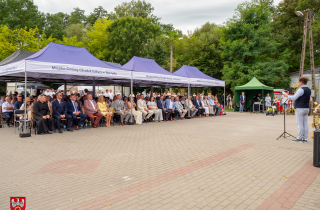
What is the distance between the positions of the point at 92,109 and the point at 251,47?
947 inches

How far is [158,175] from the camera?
4.62 metres

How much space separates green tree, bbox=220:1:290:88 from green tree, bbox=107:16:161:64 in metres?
13.2

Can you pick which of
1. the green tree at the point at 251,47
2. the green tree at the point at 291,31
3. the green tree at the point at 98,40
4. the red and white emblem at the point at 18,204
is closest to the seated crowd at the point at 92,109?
the red and white emblem at the point at 18,204

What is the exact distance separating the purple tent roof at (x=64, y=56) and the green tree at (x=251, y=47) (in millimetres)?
21704

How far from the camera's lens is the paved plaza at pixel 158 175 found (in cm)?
346

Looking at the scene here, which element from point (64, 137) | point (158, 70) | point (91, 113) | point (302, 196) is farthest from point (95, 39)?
point (302, 196)

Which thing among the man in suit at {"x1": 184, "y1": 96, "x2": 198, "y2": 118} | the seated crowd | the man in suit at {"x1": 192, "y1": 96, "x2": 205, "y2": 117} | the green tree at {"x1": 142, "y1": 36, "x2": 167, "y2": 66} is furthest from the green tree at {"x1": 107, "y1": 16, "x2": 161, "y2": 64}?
the man in suit at {"x1": 184, "y1": 96, "x2": 198, "y2": 118}

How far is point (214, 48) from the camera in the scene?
38000 mm

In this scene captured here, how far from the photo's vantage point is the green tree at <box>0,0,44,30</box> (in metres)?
36.0

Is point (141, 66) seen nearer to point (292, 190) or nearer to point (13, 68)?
point (13, 68)

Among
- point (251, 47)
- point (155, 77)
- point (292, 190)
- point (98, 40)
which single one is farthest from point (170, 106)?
point (98, 40)

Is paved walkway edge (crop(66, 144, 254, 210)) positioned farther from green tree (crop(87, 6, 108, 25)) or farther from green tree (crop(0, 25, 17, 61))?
green tree (crop(87, 6, 108, 25))

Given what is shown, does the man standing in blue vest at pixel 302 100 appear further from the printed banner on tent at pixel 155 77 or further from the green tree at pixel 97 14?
the green tree at pixel 97 14

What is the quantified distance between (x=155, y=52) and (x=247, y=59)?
12.7m
